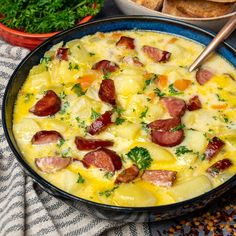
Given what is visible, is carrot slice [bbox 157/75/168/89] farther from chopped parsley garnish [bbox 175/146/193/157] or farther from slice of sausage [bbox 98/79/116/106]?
chopped parsley garnish [bbox 175/146/193/157]

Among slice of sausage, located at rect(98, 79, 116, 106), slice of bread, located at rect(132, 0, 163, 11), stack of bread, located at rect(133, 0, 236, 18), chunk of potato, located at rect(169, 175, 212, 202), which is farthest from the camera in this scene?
slice of bread, located at rect(132, 0, 163, 11)

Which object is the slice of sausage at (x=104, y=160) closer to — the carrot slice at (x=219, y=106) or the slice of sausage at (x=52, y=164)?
the slice of sausage at (x=52, y=164)

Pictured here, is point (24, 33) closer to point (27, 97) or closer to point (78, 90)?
point (27, 97)

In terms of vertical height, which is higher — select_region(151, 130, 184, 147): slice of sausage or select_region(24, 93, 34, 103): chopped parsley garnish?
select_region(151, 130, 184, 147): slice of sausage

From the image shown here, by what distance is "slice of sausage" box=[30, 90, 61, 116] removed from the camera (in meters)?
3.72

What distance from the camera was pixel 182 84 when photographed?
3.89m

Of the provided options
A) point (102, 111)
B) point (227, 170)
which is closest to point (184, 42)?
point (102, 111)

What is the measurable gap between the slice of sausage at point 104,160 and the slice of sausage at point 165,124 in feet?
1.13

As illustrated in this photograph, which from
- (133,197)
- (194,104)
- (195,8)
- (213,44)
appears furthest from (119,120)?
(195,8)

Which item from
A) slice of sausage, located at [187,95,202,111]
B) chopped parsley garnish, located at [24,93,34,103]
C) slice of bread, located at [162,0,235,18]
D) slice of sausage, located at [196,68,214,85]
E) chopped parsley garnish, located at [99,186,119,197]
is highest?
slice of bread, located at [162,0,235,18]

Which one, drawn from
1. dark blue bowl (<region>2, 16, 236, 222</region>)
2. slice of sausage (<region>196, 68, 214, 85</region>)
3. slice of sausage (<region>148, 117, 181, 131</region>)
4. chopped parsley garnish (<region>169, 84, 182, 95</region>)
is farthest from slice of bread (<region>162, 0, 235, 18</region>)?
slice of sausage (<region>148, 117, 181, 131</region>)

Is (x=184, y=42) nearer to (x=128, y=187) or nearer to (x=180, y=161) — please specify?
(x=180, y=161)

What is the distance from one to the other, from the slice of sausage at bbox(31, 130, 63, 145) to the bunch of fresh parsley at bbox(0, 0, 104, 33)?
1.44 metres

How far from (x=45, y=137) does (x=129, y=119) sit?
0.59 metres
